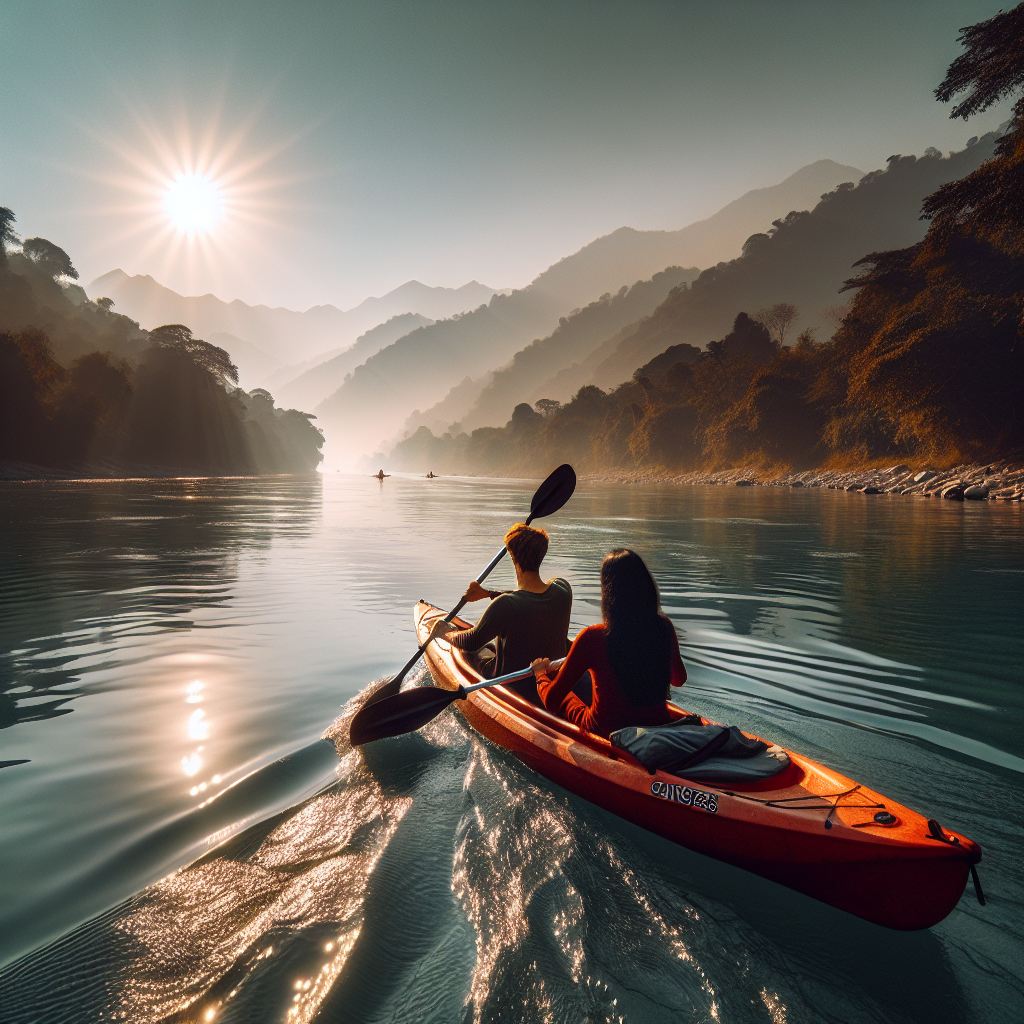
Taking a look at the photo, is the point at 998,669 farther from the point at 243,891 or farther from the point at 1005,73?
the point at 1005,73

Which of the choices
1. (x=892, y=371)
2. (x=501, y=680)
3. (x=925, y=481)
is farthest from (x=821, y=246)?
(x=501, y=680)

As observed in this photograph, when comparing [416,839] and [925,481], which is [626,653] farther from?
[925,481]

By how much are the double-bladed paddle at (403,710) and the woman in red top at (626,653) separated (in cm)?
93

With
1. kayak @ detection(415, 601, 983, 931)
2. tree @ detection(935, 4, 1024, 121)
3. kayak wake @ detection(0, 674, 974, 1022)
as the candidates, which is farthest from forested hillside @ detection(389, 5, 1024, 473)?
kayak wake @ detection(0, 674, 974, 1022)

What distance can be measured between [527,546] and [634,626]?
1333mm

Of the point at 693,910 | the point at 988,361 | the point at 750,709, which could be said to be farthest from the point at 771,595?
the point at 988,361

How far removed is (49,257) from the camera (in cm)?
8531

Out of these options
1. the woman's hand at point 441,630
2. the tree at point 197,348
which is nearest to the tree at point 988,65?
the woman's hand at point 441,630

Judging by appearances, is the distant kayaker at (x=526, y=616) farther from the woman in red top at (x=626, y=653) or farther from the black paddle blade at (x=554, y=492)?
the black paddle blade at (x=554, y=492)

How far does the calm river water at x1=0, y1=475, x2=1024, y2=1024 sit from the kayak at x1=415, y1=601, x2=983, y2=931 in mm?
220

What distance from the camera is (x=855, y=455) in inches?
2053

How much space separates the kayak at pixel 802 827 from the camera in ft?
8.27

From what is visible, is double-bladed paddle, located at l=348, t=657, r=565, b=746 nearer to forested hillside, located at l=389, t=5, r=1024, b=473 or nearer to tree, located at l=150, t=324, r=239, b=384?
forested hillside, located at l=389, t=5, r=1024, b=473

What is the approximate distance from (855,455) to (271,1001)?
193 ft
